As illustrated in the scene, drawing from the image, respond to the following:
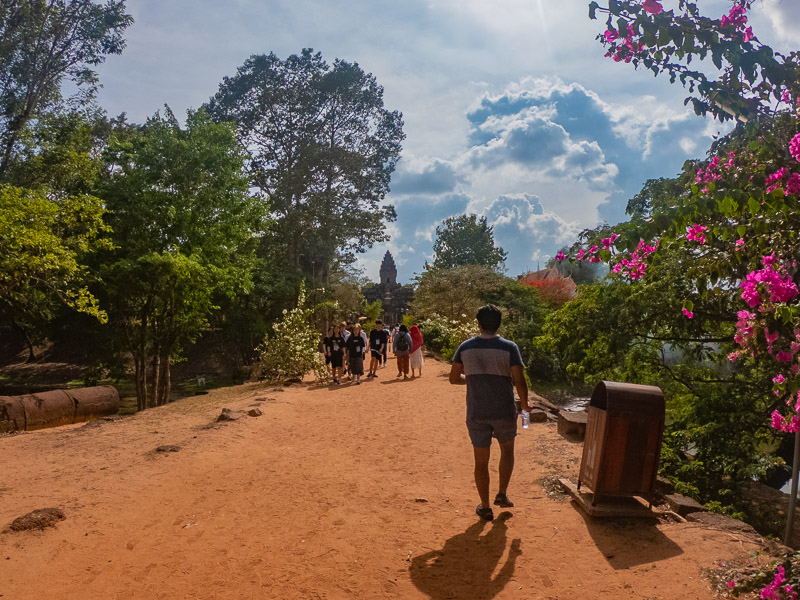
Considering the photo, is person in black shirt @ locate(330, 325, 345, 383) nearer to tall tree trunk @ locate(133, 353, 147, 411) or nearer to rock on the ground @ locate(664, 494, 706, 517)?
tall tree trunk @ locate(133, 353, 147, 411)

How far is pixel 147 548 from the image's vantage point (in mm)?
4508

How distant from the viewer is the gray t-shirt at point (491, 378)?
188 inches

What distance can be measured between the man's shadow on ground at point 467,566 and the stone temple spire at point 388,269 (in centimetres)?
6924

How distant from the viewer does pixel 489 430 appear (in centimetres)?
483

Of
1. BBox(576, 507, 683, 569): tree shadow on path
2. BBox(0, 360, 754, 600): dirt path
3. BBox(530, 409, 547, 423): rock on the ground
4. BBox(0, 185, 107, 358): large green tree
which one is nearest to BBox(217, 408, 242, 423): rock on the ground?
BBox(0, 360, 754, 600): dirt path

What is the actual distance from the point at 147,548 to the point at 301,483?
2035 mm

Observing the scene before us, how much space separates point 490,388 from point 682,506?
226 cm

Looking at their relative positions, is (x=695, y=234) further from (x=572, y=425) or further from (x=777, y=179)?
(x=572, y=425)

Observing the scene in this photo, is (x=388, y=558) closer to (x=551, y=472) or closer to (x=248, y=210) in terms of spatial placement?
(x=551, y=472)

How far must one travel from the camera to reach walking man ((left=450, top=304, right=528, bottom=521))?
188 inches

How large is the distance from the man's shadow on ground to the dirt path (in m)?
0.02

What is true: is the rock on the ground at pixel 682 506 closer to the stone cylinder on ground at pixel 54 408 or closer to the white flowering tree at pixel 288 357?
the white flowering tree at pixel 288 357

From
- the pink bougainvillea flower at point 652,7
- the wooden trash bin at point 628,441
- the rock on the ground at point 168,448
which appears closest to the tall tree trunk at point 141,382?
the rock on the ground at point 168,448

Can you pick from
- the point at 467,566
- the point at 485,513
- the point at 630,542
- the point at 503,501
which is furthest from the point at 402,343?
the point at 467,566
